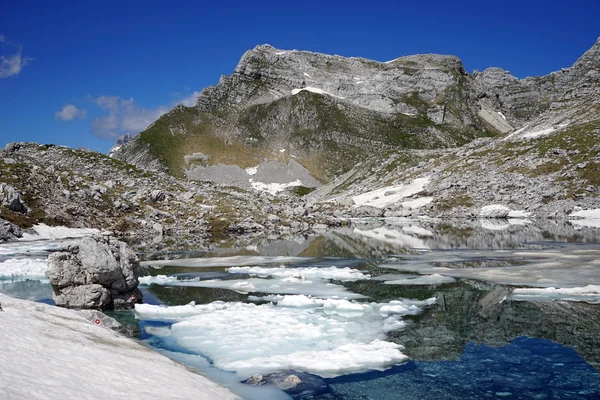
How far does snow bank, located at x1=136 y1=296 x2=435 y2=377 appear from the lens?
17688 millimetres

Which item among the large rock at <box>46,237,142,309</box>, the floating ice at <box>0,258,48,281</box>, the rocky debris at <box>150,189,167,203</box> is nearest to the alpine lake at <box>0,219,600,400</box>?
the large rock at <box>46,237,142,309</box>

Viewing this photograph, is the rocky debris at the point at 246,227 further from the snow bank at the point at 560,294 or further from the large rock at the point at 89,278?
the snow bank at the point at 560,294

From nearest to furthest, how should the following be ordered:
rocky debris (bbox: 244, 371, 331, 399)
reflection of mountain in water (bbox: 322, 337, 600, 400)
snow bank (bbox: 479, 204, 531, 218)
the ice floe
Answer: reflection of mountain in water (bbox: 322, 337, 600, 400) → rocky debris (bbox: 244, 371, 331, 399) → the ice floe → snow bank (bbox: 479, 204, 531, 218)

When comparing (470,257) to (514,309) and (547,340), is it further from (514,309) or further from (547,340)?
(547,340)

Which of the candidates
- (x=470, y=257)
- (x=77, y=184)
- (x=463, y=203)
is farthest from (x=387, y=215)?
(x=470, y=257)

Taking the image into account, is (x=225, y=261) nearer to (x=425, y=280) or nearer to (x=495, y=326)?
(x=425, y=280)

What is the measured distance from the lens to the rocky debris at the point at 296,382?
1512 centimetres

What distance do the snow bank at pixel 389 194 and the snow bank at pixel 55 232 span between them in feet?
347

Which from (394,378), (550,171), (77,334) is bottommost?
(394,378)

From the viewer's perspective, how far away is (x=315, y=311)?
26359 mm

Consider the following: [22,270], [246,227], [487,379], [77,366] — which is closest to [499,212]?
[246,227]

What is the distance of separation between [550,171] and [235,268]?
407 ft

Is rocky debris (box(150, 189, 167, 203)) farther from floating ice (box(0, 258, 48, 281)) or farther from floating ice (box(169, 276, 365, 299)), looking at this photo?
floating ice (box(169, 276, 365, 299))

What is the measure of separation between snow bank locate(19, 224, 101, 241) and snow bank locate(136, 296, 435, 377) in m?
58.6
